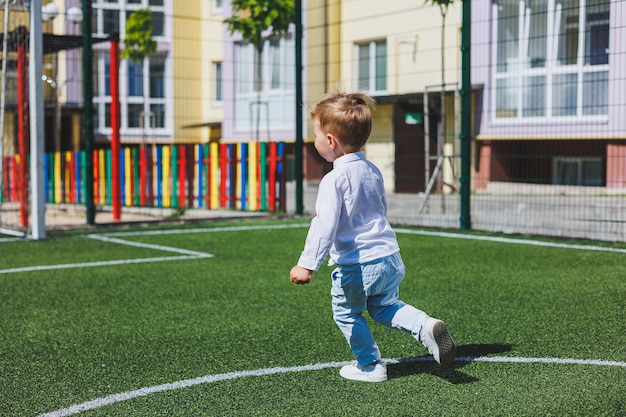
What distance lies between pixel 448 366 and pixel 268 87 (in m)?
19.6

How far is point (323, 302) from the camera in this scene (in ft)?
18.0

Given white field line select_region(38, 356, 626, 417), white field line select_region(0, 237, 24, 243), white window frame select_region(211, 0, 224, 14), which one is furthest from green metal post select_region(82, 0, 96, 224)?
white window frame select_region(211, 0, 224, 14)

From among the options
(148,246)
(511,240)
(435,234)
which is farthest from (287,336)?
(435,234)

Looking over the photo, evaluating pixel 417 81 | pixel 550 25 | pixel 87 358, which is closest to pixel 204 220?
pixel 87 358

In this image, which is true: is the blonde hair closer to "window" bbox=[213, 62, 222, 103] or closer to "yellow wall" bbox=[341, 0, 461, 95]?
"yellow wall" bbox=[341, 0, 461, 95]

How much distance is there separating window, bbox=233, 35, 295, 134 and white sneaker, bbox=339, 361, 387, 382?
1774 cm

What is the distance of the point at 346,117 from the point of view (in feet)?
12.0

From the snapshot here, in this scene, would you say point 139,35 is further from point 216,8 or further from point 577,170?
point 577,170

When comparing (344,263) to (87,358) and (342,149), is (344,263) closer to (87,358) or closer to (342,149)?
(342,149)

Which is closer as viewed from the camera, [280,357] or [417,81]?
[280,357]

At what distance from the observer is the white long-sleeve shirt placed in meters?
3.58

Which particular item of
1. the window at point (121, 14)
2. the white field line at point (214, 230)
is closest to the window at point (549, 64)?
the white field line at point (214, 230)

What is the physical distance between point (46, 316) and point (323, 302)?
5.43ft

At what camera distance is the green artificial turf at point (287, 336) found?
10.9ft
